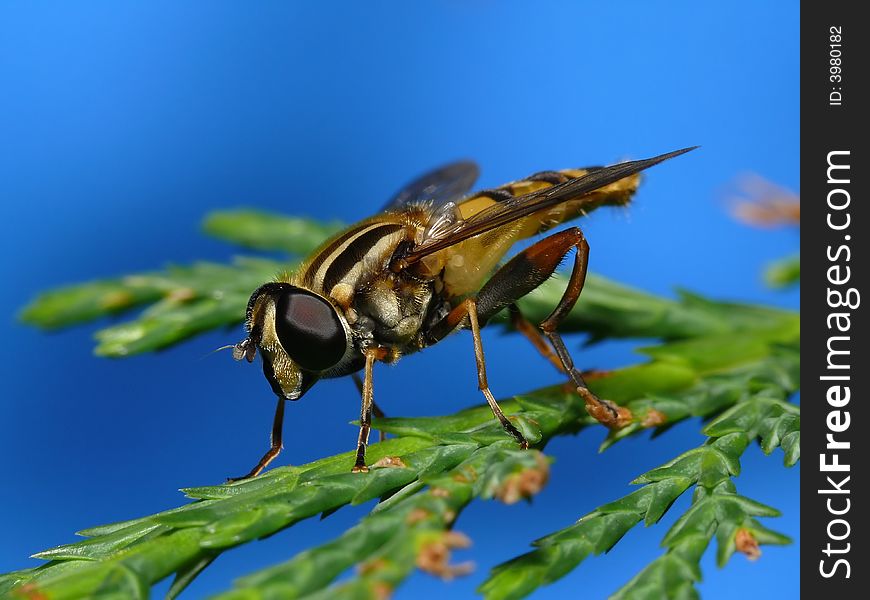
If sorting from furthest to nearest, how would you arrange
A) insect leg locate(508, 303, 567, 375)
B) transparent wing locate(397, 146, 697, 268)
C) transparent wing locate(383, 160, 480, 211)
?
transparent wing locate(383, 160, 480, 211), insect leg locate(508, 303, 567, 375), transparent wing locate(397, 146, 697, 268)

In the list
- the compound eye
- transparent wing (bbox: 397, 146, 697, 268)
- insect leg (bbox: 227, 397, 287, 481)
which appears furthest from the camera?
insect leg (bbox: 227, 397, 287, 481)

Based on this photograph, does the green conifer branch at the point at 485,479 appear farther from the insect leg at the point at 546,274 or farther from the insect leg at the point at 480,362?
the insect leg at the point at 546,274

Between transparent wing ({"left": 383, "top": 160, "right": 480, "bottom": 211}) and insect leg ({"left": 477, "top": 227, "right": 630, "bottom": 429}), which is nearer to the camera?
insect leg ({"left": 477, "top": 227, "right": 630, "bottom": 429})

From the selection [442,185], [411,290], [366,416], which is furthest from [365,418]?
[442,185]

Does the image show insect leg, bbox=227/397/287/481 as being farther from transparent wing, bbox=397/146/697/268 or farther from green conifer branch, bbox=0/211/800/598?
transparent wing, bbox=397/146/697/268

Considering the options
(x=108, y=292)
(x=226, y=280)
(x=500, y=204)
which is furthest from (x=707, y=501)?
(x=108, y=292)

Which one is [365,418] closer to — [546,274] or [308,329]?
[308,329]

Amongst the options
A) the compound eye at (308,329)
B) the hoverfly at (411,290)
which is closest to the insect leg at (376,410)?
the hoverfly at (411,290)

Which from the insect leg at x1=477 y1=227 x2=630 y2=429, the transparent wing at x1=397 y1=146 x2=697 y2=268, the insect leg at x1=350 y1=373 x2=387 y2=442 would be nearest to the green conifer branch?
the insect leg at x1=477 y1=227 x2=630 y2=429
